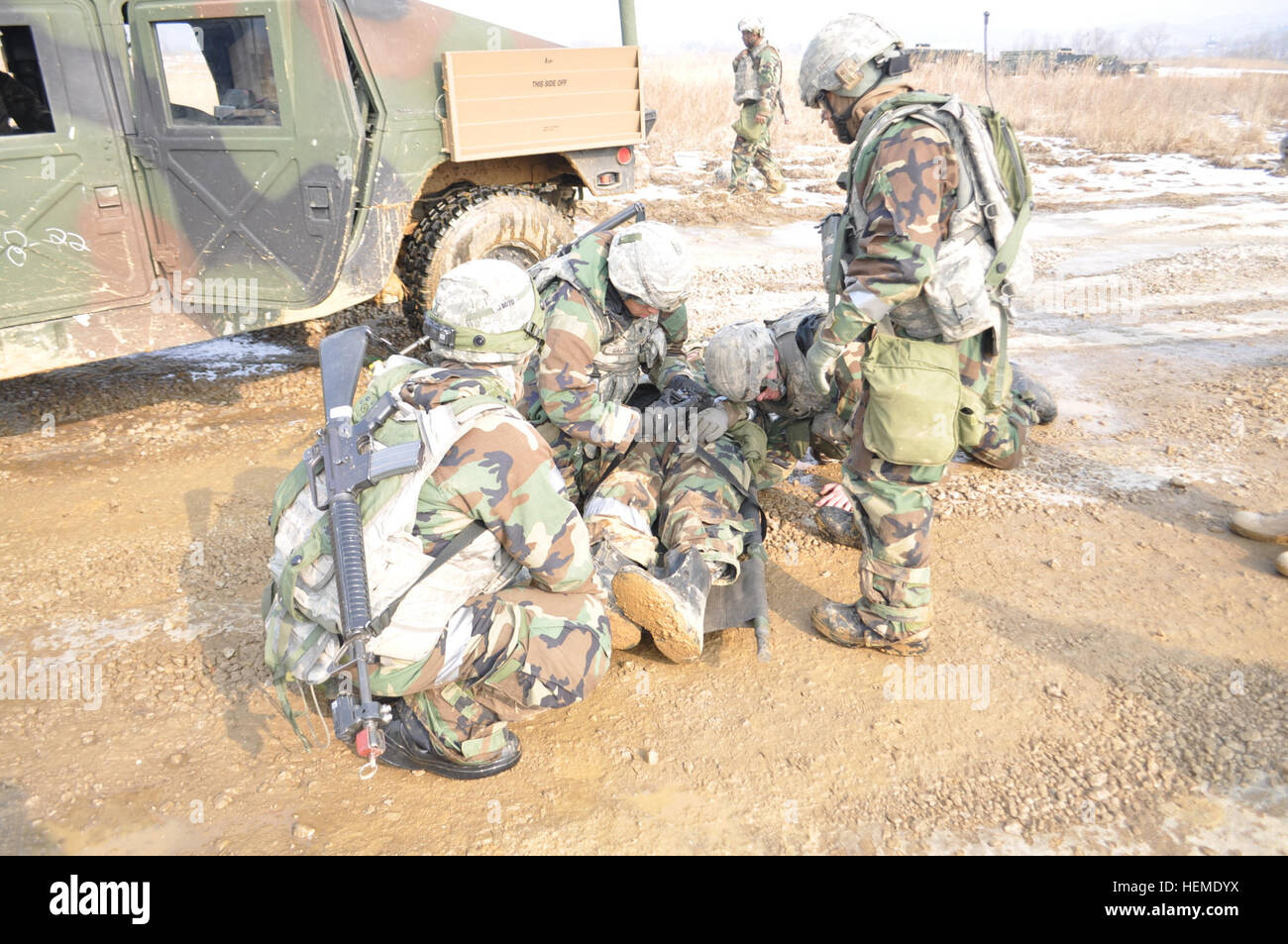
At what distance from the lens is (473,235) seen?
5402 mm

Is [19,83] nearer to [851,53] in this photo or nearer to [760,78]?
[851,53]

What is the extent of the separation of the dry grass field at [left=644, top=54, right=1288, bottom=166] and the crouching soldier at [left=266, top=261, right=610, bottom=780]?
12702 millimetres

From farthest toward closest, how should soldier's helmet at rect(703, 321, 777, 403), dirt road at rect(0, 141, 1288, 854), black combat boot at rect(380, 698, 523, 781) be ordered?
soldier's helmet at rect(703, 321, 777, 403)
black combat boot at rect(380, 698, 523, 781)
dirt road at rect(0, 141, 1288, 854)

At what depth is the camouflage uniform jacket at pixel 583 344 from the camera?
3.56 metres

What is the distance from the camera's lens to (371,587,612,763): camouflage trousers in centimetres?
259

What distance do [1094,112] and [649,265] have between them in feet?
56.3

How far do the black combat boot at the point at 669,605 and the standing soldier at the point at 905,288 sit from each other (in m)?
0.50

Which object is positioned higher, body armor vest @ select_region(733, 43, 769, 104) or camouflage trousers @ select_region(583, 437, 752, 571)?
body armor vest @ select_region(733, 43, 769, 104)

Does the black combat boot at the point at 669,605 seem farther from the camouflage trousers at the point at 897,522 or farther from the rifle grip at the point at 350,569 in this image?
the rifle grip at the point at 350,569

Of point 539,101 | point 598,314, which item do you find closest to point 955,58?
point 539,101

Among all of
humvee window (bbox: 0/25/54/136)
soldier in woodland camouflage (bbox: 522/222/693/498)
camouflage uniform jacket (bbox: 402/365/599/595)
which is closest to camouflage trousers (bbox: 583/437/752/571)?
soldier in woodland camouflage (bbox: 522/222/693/498)

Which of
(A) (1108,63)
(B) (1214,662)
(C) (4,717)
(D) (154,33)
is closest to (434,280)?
(D) (154,33)

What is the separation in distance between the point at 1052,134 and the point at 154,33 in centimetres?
1607

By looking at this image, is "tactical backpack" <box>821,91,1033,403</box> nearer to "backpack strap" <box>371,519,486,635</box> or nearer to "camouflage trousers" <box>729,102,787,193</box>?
"backpack strap" <box>371,519,486,635</box>
